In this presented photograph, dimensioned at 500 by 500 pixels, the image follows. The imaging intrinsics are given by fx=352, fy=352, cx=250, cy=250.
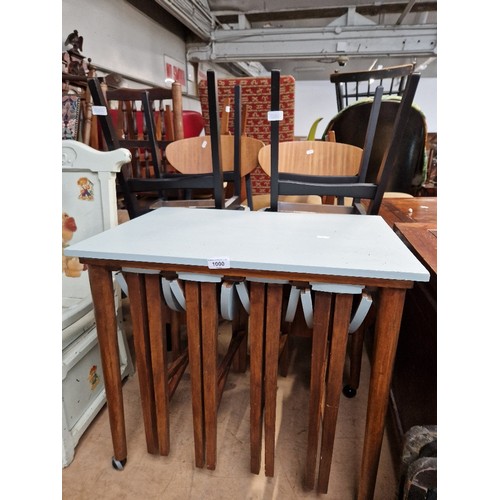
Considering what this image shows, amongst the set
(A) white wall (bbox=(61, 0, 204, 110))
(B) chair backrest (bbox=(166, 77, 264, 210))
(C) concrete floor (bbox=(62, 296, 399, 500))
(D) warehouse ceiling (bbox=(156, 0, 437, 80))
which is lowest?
(C) concrete floor (bbox=(62, 296, 399, 500))

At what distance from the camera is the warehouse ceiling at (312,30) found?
6.05m

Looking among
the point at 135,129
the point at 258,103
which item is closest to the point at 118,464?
the point at 135,129

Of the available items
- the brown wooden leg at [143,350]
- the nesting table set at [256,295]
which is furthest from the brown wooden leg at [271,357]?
the brown wooden leg at [143,350]

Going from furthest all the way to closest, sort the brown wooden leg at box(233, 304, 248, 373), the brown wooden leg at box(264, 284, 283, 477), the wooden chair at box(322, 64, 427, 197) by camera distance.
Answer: the wooden chair at box(322, 64, 427, 197), the brown wooden leg at box(233, 304, 248, 373), the brown wooden leg at box(264, 284, 283, 477)

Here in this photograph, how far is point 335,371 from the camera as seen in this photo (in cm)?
92

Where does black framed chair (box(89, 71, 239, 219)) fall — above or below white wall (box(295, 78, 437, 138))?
below

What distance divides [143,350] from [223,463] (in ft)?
1.70

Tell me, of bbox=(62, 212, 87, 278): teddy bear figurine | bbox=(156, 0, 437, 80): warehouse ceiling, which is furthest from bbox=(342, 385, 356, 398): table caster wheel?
bbox=(156, 0, 437, 80): warehouse ceiling

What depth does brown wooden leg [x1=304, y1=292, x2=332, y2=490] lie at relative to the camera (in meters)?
0.88

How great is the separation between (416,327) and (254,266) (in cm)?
74

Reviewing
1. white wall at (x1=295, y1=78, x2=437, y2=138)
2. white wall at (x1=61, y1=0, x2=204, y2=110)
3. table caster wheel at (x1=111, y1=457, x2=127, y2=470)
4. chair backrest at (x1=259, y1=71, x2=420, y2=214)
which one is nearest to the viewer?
table caster wheel at (x1=111, y1=457, x2=127, y2=470)

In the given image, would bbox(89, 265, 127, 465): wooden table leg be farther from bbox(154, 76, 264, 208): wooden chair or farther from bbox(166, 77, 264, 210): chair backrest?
bbox(166, 77, 264, 210): chair backrest

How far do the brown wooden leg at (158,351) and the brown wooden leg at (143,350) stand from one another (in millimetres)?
24

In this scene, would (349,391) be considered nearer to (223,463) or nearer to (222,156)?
(223,463)
